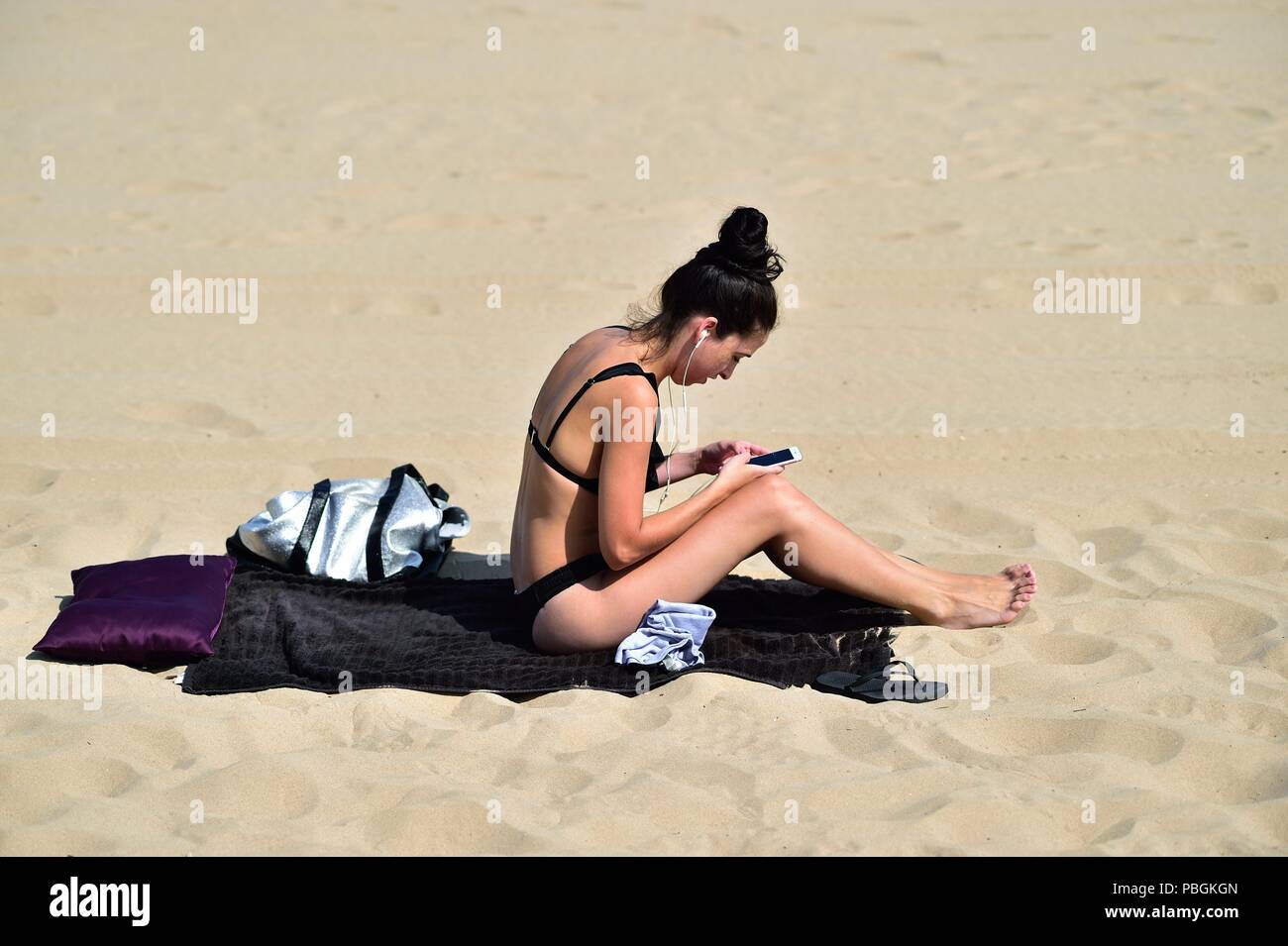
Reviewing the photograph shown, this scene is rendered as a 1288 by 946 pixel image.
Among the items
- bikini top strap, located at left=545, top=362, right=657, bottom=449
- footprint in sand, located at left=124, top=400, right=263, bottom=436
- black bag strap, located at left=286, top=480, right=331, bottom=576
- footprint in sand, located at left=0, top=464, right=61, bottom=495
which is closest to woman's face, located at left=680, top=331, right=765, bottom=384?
bikini top strap, located at left=545, top=362, right=657, bottom=449

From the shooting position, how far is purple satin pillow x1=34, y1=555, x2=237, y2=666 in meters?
4.19

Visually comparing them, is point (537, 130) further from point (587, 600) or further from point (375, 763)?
point (375, 763)

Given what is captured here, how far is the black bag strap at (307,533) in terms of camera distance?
4855 mm

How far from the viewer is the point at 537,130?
10.5m

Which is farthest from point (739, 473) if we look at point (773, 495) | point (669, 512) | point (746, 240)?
point (746, 240)

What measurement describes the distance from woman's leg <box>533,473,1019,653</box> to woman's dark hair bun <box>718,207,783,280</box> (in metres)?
0.69

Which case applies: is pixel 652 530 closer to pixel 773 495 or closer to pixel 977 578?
pixel 773 495

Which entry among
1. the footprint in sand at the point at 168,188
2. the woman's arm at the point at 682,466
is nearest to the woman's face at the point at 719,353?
the woman's arm at the point at 682,466

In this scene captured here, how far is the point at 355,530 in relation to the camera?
16.3 ft

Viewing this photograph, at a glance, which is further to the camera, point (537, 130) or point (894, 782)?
point (537, 130)

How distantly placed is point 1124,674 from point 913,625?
2.27ft

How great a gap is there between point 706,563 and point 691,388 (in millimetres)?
2993

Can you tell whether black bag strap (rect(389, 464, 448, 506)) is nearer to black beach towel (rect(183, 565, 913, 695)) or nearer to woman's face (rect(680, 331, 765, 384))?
black beach towel (rect(183, 565, 913, 695))
